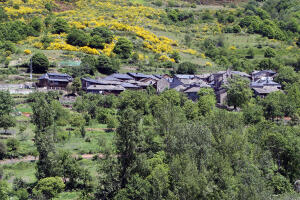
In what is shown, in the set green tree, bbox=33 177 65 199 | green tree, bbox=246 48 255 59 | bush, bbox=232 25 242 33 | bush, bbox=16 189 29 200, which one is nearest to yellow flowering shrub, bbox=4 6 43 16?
bush, bbox=232 25 242 33

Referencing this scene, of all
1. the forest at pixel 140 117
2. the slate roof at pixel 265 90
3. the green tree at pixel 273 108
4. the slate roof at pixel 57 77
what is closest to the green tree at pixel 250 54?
the forest at pixel 140 117

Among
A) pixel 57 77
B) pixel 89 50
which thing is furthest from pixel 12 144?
pixel 89 50

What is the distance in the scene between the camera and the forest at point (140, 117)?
27891 millimetres

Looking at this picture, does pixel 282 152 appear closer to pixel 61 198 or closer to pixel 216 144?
pixel 216 144

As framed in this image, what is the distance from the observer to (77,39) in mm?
87125

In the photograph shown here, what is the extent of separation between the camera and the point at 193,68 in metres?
82.2

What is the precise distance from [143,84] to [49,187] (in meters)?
43.0

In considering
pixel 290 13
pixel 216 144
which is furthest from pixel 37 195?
pixel 290 13

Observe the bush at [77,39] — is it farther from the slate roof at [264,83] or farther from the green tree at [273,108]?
the green tree at [273,108]

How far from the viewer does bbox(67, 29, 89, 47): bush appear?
87250 millimetres

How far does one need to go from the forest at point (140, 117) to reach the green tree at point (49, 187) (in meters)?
0.10

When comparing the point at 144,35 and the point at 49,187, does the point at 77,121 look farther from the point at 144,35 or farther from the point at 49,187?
the point at 144,35

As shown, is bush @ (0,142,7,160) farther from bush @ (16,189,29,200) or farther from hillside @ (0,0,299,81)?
hillside @ (0,0,299,81)

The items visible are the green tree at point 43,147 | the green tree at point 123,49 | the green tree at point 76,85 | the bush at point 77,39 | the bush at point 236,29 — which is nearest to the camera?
the green tree at point 43,147
